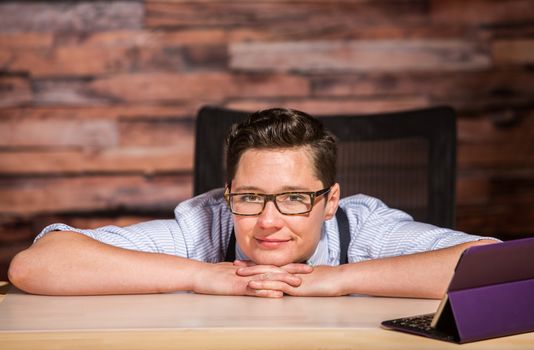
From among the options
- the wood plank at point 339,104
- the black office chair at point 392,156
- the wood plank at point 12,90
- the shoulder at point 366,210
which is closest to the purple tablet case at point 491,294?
the shoulder at point 366,210

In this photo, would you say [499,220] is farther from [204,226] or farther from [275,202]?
[275,202]

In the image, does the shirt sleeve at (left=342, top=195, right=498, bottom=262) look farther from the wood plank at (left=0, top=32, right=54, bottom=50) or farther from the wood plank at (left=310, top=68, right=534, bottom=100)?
the wood plank at (left=0, top=32, right=54, bottom=50)

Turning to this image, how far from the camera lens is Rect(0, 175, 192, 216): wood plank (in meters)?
3.00

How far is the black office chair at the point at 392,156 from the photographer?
6.73ft

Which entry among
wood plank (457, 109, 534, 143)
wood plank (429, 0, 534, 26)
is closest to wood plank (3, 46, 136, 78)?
wood plank (429, 0, 534, 26)

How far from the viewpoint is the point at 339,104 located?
3.05m

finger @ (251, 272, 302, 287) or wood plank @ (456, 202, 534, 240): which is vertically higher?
finger @ (251, 272, 302, 287)

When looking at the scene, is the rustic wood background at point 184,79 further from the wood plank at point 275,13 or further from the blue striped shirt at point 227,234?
the blue striped shirt at point 227,234

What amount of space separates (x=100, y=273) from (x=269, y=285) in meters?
0.31

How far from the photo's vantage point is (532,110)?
10.1ft

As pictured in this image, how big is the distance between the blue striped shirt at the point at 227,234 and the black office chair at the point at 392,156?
0.17 m

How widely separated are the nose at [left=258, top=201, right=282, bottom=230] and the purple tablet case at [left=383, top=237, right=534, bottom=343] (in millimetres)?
347

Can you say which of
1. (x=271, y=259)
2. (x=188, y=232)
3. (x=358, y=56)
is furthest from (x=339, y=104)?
(x=271, y=259)

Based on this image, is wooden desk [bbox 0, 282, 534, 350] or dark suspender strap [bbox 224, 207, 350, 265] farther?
dark suspender strap [bbox 224, 207, 350, 265]
